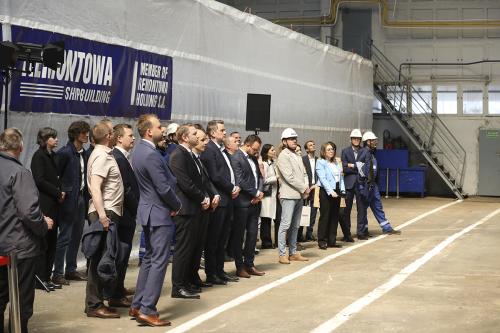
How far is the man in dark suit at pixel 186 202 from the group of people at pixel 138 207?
0.03 ft

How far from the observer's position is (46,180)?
9.36 m

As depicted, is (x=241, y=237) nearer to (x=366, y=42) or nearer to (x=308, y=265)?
(x=308, y=265)

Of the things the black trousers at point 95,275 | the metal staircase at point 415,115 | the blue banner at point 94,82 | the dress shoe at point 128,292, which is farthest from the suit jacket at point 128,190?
the metal staircase at point 415,115

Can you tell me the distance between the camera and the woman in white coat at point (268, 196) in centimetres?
1305

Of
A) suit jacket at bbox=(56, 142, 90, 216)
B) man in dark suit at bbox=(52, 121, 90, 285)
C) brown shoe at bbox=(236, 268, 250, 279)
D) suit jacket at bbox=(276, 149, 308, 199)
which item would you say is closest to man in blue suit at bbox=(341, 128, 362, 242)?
suit jacket at bbox=(276, 149, 308, 199)

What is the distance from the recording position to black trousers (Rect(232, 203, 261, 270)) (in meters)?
10.5

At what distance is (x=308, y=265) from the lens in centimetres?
1155

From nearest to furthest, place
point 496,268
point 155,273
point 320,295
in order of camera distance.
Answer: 1. point 155,273
2. point 320,295
3. point 496,268

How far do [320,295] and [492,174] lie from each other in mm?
18142

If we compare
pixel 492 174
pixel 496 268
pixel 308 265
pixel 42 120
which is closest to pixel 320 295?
pixel 308 265

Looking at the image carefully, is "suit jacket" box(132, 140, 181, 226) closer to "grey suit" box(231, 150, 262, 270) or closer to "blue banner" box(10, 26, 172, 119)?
"blue banner" box(10, 26, 172, 119)

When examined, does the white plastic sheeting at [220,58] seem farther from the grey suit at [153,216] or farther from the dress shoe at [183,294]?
the grey suit at [153,216]

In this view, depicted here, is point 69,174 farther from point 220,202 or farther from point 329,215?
point 329,215

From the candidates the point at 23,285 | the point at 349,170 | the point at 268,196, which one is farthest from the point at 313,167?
the point at 23,285
